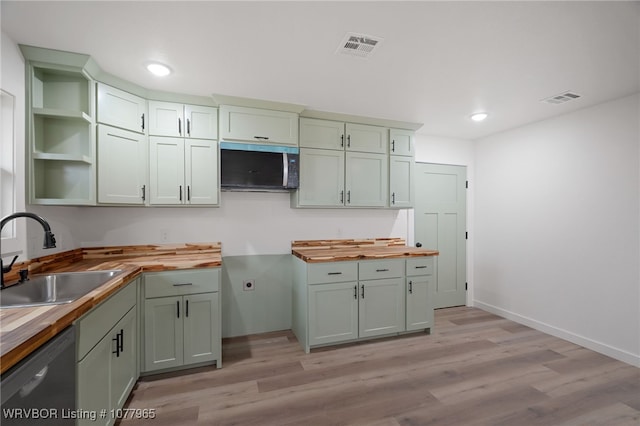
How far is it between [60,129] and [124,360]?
5.88 feet

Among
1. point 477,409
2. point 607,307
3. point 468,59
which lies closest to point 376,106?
point 468,59

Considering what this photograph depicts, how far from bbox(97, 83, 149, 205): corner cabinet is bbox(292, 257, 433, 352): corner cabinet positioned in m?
1.67

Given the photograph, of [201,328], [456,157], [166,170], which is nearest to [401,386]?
[201,328]

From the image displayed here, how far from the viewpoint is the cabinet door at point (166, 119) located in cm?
245

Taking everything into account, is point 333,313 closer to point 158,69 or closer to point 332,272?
point 332,272

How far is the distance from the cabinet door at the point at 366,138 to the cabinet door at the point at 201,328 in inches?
83.4

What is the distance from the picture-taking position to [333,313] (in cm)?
268

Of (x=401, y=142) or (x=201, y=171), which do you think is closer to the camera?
(x=201, y=171)

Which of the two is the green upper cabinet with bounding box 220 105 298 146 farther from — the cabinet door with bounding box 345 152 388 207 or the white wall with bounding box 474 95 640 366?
the white wall with bounding box 474 95 640 366

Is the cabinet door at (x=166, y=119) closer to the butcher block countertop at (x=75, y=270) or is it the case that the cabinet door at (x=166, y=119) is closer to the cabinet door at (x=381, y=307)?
the butcher block countertop at (x=75, y=270)

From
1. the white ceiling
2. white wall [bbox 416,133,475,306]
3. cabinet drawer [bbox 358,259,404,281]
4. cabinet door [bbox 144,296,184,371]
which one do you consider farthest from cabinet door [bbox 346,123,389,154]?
cabinet door [bbox 144,296,184,371]

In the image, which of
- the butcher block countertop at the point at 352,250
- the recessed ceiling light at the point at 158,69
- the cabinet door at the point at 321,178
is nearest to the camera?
the recessed ceiling light at the point at 158,69

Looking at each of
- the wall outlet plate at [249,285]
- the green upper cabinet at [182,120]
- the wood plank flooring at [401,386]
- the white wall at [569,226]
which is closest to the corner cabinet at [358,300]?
the wood plank flooring at [401,386]

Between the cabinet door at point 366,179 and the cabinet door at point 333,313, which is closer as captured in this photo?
the cabinet door at point 333,313
